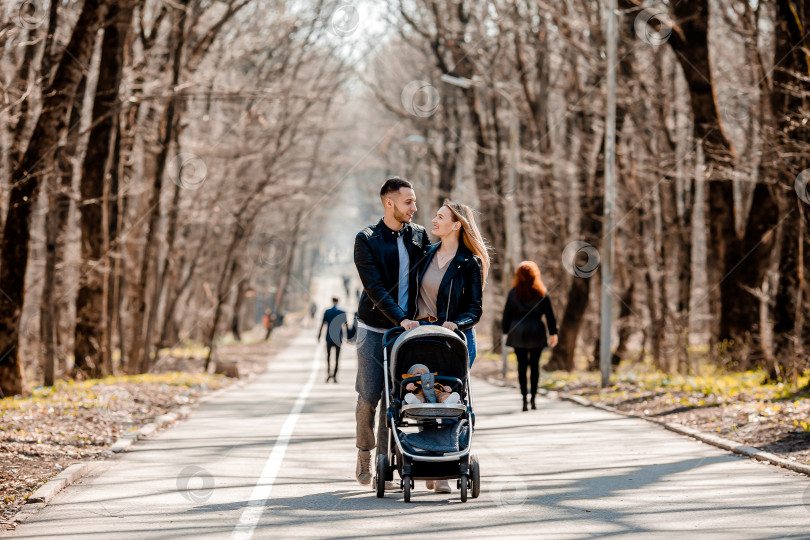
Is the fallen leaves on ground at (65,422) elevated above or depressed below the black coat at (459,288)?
below

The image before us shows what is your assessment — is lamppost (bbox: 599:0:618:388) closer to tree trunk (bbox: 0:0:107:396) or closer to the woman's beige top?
tree trunk (bbox: 0:0:107:396)

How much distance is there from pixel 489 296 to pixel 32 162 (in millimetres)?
21694

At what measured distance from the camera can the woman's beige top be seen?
755cm

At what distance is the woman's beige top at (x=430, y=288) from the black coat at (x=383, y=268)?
0.06 meters

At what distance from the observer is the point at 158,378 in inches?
853

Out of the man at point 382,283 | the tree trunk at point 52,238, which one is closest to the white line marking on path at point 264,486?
the man at point 382,283

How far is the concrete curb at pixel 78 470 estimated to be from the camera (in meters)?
7.20

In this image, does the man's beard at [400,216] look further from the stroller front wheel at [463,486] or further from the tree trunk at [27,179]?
the tree trunk at [27,179]

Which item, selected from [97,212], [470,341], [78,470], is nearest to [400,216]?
[470,341]

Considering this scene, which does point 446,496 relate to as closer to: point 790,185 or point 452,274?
point 452,274

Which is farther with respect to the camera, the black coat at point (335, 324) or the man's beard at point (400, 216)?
the black coat at point (335, 324)

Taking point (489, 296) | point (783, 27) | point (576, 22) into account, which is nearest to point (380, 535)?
point (783, 27)

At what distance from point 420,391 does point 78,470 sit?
3.26m

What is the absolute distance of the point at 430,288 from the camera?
7555 mm
